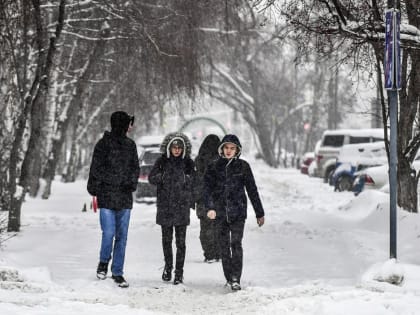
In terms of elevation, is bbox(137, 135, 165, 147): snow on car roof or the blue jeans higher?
bbox(137, 135, 165, 147): snow on car roof

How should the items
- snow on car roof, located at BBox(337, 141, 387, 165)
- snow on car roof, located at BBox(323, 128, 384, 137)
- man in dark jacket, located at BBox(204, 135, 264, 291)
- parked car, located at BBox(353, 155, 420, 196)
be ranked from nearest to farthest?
man in dark jacket, located at BBox(204, 135, 264, 291)
parked car, located at BBox(353, 155, 420, 196)
snow on car roof, located at BBox(337, 141, 387, 165)
snow on car roof, located at BBox(323, 128, 384, 137)

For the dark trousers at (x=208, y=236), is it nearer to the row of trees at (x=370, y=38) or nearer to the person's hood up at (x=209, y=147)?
the person's hood up at (x=209, y=147)

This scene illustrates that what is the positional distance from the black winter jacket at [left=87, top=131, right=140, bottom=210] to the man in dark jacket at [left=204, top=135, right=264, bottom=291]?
88 centimetres

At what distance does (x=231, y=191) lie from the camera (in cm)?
830

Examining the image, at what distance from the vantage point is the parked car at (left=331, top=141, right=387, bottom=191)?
26594mm

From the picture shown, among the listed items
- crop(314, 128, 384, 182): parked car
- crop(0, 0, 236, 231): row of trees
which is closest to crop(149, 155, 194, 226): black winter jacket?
crop(0, 0, 236, 231): row of trees

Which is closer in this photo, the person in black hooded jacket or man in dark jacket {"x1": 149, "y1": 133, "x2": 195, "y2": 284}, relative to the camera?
man in dark jacket {"x1": 149, "y1": 133, "x2": 195, "y2": 284}

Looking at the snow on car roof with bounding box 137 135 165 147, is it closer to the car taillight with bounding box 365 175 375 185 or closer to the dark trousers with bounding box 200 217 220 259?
the car taillight with bounding box 365 175 375 185

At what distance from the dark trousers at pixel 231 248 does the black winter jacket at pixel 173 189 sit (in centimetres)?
54

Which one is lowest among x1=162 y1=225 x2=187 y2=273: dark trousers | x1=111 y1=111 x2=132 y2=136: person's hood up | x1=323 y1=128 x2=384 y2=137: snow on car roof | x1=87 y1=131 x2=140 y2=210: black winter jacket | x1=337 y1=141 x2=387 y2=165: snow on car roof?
x1=162 y1=225 x2=187 y2=273: dark trousers

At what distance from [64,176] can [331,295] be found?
28.2 metres

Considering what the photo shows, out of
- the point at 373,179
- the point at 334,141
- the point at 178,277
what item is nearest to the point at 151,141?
the point at 334,141

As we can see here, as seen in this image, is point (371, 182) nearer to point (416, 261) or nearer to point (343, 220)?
point (343, 220)

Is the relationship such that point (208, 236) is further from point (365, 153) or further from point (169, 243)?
point (365, 153)
